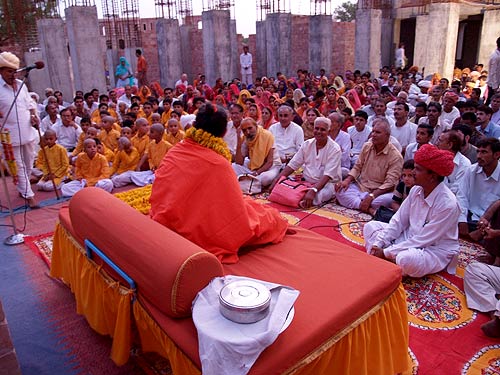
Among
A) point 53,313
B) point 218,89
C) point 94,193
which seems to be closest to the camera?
point 94,193

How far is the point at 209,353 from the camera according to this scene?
1.70 metres

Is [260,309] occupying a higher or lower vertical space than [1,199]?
higher

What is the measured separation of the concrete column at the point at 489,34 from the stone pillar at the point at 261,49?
27.3 feet

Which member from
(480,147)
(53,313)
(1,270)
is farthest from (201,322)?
(480,147)

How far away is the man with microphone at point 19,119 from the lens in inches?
200

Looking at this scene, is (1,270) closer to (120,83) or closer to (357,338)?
(357,338)

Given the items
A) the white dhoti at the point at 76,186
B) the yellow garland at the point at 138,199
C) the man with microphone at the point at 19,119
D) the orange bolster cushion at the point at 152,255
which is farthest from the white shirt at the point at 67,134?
the orange bolster cushion at the point at 152,255

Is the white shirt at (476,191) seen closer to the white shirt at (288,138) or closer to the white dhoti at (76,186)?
the white shirt at (288,138)

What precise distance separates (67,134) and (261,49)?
10.7m

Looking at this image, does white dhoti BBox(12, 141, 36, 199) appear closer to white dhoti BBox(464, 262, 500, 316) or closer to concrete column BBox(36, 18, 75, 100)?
white dhoti BBox(464, 262, 500, 316)

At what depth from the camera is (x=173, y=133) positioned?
7184mm

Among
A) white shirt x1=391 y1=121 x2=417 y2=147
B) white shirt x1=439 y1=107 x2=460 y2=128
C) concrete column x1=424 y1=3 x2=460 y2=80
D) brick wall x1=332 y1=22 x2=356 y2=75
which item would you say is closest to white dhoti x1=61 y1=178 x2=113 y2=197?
white shirt x1=391 y1=121 x2=417 y2=147

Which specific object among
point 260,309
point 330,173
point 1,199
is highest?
point 260,309

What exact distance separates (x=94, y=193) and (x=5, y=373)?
1.47 m
